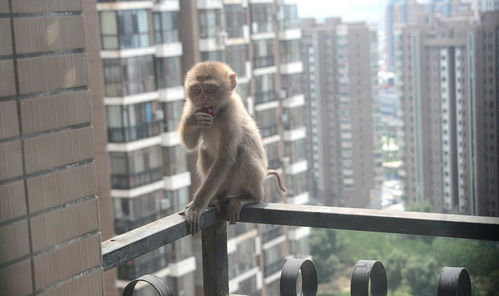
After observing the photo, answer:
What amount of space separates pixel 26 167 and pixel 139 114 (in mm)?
7051

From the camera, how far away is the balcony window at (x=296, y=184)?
9768 millimetres

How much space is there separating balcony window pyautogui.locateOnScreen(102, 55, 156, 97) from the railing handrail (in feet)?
20.8

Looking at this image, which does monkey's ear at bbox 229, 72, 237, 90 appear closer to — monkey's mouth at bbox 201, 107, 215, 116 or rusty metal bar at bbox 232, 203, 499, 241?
monkey's mouth at bbox 201, 107, 215, 116

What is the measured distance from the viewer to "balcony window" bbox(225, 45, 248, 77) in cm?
818

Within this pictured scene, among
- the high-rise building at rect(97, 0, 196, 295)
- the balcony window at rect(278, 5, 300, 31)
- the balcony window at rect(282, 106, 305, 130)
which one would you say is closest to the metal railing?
the high-rise building at rect(97, 0, 196, 295)

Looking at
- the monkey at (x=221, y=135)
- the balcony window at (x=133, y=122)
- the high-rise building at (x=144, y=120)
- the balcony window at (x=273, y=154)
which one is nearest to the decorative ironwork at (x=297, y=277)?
the monkey at (x=221, y=135)

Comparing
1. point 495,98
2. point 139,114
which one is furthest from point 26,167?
point 139,114

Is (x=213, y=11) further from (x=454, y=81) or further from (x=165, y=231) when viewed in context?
(x=165, y=231)

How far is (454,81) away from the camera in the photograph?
21.7ft

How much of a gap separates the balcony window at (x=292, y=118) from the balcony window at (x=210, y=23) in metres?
1.86

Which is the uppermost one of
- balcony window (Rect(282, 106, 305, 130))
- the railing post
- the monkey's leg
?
the monkey's leg

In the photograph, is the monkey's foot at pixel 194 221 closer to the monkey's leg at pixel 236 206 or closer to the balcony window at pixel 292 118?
the monkey's leg at pixel 236 206

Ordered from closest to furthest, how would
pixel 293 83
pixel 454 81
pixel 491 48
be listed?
pixel 491 48 < pixel 454 81 < pixel 293 83

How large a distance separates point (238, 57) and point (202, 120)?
6884 mm
